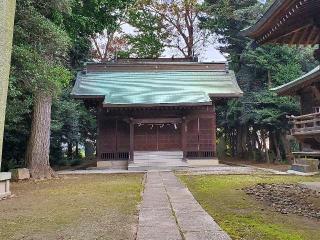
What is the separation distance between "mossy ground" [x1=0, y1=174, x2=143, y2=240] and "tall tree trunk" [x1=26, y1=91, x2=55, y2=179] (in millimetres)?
4813

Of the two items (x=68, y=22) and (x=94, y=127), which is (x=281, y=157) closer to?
(x=94, y=127)

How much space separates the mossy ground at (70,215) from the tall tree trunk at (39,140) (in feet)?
15.8

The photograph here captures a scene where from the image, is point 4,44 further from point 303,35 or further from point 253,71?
point 253,71

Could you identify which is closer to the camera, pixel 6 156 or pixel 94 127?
pixel 6 156

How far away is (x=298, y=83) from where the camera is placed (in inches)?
677

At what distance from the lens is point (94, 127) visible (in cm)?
2855

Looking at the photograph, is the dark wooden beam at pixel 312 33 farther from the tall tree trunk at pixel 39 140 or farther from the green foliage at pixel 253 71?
the green foliage at pixel 253 71

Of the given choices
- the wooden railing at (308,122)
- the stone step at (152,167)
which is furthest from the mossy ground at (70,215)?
the stone step at (152,167)

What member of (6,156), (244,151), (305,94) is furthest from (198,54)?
(6,156)

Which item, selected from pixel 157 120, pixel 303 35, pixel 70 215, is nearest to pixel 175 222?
pixel 70 215

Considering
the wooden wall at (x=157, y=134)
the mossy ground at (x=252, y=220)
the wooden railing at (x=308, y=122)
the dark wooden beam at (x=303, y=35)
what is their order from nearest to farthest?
the mossy ground at (x=252, y=220), the dark wooden beam at (x=303, y=35), the wooden railing at (x=308, y=122), the wooden wall at (x=157, y=134)

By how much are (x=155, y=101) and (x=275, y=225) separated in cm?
1489

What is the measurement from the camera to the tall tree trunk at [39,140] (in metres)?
13.9

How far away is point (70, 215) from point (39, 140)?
340 inches
